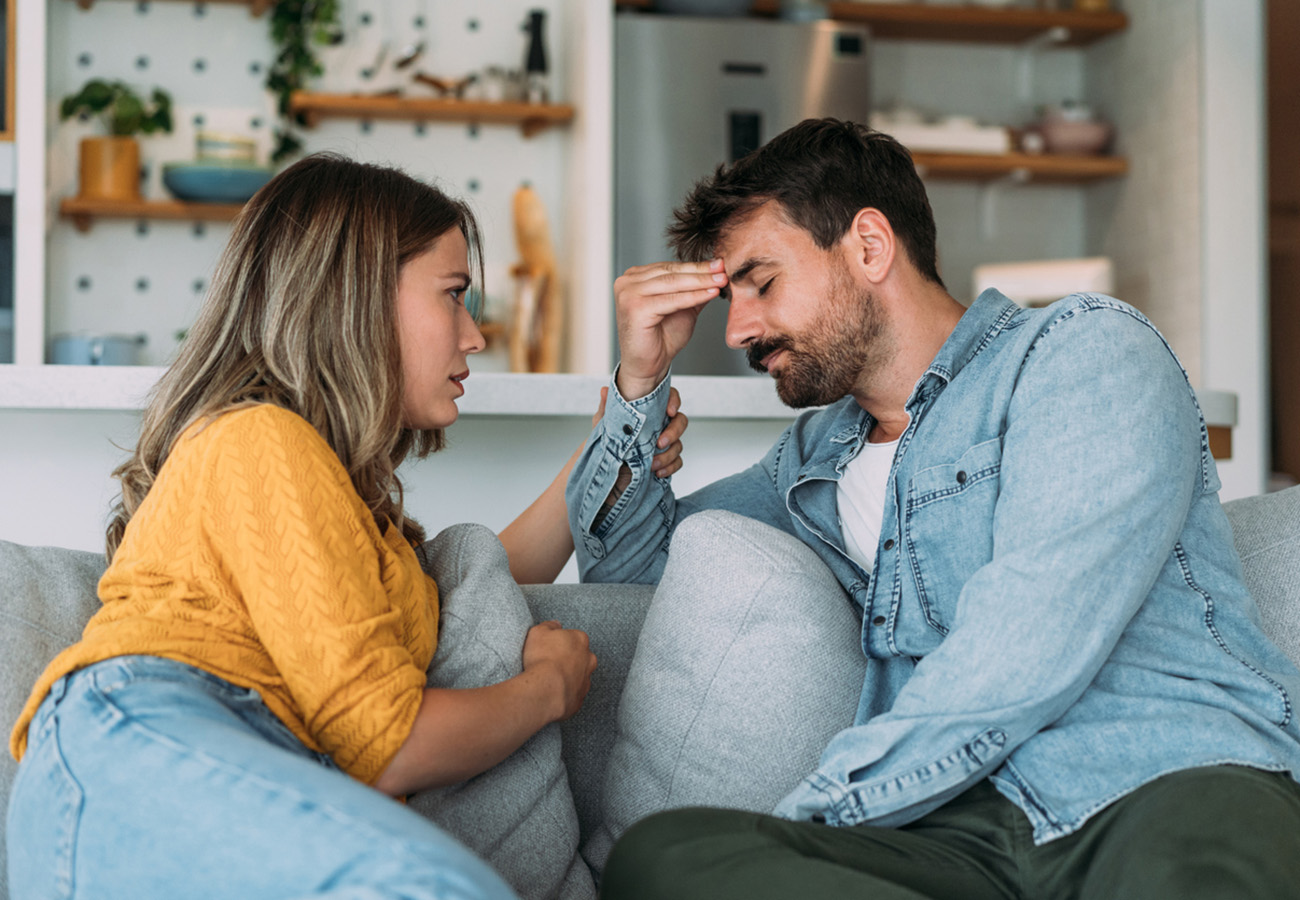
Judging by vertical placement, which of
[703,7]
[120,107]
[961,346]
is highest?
[703,7]

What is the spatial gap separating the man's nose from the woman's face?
0.37m

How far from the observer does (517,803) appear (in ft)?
4.14

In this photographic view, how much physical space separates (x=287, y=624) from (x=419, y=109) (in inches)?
124

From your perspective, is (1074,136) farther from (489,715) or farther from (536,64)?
(489,715)

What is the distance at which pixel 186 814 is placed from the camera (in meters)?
0.85

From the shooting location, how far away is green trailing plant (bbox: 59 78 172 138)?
3.67m

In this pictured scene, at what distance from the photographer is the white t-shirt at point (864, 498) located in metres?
1.58

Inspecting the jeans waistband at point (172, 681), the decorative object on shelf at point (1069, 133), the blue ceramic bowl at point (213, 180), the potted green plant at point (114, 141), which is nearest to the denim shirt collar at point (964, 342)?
the jeans waistband at point (172, 681)

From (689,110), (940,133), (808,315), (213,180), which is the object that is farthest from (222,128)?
(808,315)

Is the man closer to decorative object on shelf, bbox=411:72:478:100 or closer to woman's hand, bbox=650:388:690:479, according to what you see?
woman's hand, bbox=650:388:690:479

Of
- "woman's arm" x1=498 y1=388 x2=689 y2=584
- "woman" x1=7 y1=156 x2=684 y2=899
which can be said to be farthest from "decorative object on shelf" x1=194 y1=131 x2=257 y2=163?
"woman" x1=7 y1=156 x2=684 y2=899

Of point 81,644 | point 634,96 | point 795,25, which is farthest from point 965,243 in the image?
point 81,644

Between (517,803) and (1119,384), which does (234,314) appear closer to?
(517,803)

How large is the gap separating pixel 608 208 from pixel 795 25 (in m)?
0.86
